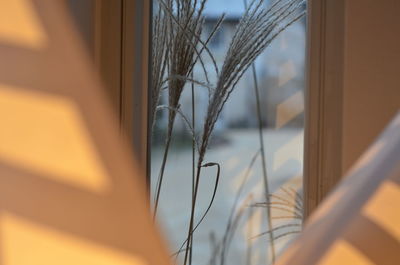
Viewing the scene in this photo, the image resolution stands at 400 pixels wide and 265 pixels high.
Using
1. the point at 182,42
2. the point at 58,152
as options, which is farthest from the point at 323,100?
the point at 58,152

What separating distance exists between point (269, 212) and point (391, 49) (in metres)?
0.81

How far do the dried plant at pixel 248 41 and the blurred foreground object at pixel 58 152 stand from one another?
1462 millimetres

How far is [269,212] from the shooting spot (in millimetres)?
1969

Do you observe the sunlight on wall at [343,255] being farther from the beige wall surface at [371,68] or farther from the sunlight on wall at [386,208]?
the beige wall surface at [371,68]

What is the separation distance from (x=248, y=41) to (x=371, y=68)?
49 centimetres

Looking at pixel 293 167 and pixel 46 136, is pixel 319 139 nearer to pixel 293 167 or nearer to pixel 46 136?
pixel 293 167

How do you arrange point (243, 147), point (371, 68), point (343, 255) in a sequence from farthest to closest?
point (243, 147) → point (371, 68) → point (343, 255)

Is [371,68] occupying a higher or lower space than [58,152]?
higher

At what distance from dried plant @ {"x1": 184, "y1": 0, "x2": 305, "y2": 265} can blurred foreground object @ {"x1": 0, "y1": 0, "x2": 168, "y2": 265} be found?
1462 mm

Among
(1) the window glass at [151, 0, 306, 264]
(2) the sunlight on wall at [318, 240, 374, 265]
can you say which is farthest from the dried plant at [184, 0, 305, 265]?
(2) the sunlight on wall at [318, 240, 374, 265]

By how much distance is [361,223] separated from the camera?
2.36ft

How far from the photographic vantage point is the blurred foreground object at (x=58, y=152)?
443 millimetres

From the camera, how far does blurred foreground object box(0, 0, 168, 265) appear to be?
0.44m

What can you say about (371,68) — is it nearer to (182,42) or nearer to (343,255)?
(182,42)
